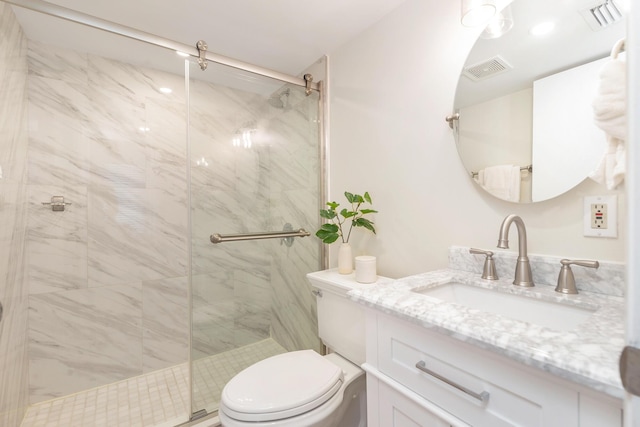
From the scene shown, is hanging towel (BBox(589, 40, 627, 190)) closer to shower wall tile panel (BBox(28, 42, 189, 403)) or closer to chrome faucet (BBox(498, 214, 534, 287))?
chrome faucet (BBox(498, 214, 534, 287))

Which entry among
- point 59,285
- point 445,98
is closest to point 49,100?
point 59,285

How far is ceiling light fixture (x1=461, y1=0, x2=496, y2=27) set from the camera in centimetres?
101

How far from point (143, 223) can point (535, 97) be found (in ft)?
7.56

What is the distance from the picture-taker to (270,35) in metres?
1.69

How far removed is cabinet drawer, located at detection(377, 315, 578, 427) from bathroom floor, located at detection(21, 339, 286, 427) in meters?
1.18

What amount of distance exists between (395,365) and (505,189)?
2.41ft

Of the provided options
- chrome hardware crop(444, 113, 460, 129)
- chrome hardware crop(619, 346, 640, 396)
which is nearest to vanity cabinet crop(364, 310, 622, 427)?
chrome hardware crop(619, 346, 640, 396)

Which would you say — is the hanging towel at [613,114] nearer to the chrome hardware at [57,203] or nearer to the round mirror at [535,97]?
the round mirror at [535,97]

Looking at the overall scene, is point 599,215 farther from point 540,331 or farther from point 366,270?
point 366,270

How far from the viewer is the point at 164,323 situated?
2.11 metres

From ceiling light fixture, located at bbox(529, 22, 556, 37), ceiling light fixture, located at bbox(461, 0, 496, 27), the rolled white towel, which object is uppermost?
ceiling light fixture, located at bbox(461, 0, 496, 27)

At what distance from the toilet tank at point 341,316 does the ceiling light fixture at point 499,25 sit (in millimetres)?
1107

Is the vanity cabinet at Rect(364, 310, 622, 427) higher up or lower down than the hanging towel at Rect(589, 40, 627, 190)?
lower down

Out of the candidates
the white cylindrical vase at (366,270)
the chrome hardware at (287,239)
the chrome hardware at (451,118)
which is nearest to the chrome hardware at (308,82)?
the chrome hardware at (287,239)
